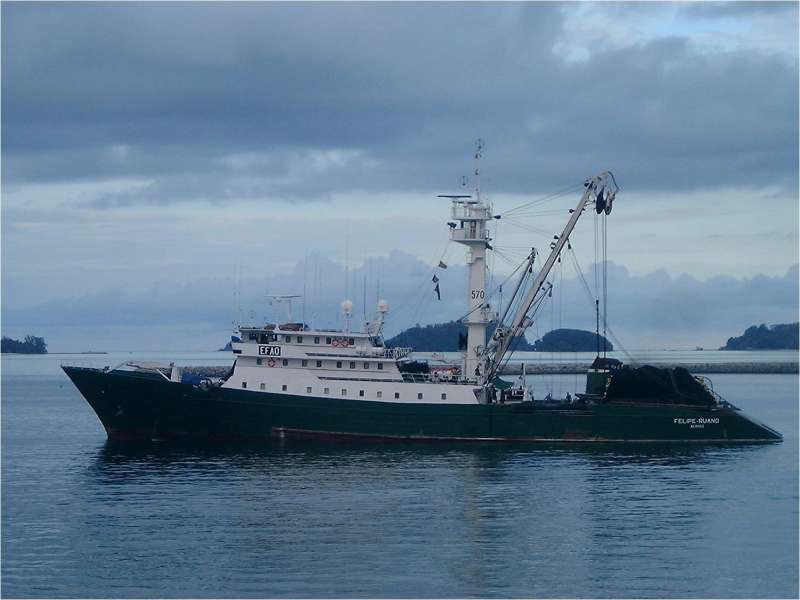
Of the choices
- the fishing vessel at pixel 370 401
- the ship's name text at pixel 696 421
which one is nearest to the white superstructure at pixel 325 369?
the fishing vessel at pixel 370 401

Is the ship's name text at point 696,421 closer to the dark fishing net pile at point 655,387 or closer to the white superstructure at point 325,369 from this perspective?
the dark fishing net pile at point 655,387

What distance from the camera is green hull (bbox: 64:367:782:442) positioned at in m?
50.0

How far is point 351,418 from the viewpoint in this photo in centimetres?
5003

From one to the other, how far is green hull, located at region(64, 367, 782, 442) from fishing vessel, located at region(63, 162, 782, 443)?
45 millimetres

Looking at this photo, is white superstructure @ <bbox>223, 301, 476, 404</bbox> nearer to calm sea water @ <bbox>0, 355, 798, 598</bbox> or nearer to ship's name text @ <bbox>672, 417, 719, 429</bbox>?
calm sea water @ <bbox>0, 355, 798, 598</bbox>

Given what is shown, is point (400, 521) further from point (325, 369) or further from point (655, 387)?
point (655, 387)

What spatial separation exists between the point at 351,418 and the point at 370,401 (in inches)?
44.5

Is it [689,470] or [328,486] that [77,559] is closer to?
[328,486]

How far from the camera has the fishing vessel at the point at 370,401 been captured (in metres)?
50.1

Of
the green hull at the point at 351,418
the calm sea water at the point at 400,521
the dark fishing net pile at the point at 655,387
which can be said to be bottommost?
the calm sea water at the point at 400,521

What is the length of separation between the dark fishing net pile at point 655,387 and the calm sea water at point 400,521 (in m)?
2.45

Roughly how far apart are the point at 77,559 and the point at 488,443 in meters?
24.7

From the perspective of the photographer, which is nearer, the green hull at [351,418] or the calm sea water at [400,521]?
the calm sea water at [400,521]

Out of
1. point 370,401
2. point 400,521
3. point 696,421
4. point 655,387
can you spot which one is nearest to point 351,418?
point 370,401
